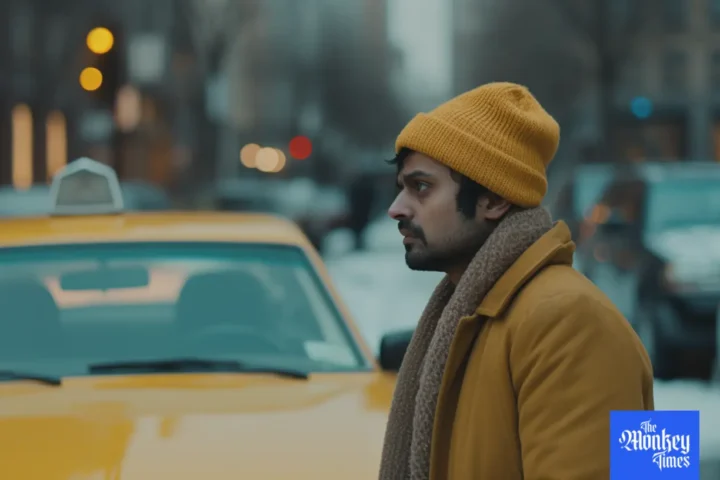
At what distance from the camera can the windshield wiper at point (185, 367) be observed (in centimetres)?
496

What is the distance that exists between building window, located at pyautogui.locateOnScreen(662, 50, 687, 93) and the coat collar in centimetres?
7044

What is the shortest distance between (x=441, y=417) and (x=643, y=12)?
130 feet

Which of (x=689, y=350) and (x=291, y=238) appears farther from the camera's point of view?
(x=689, y=350)

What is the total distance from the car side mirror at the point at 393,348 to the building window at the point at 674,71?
224ft

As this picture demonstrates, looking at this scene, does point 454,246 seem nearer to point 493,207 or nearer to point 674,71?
point 493,207

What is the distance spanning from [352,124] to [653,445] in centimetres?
10890

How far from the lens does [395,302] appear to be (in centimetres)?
1950

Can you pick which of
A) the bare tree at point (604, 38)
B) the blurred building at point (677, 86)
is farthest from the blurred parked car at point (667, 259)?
the blurred building at point (677, 86)

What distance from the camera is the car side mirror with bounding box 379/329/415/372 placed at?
482cm

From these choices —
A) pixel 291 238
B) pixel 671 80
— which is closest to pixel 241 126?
pixel 671 80

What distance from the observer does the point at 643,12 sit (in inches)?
1612

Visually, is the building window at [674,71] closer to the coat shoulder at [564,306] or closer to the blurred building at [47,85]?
the blurred building at [47,85]

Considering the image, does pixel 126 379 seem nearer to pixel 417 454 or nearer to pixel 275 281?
pixel 275 281

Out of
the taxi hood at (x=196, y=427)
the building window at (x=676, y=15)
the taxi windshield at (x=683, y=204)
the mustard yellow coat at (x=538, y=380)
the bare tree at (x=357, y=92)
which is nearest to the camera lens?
the mustard yellow coat at (x=538, y=380)
